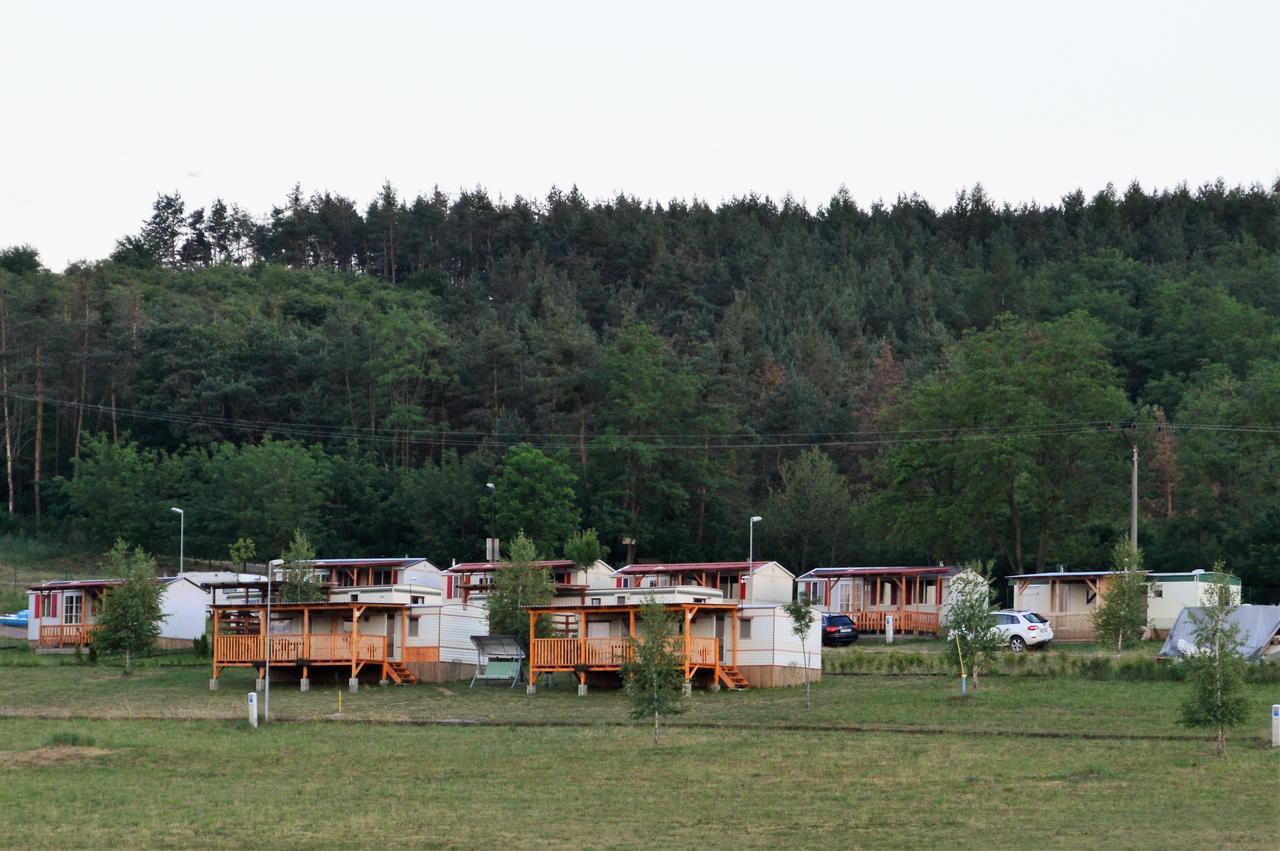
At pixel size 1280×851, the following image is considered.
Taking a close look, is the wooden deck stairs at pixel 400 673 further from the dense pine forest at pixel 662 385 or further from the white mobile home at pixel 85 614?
the dense pine forest at pixel 662 385

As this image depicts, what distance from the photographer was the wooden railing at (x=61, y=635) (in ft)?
224

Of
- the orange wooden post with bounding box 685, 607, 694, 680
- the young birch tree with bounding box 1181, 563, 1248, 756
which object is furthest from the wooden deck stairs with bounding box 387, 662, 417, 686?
the young birch tree with bounding box 1181, 563, 1248, 756

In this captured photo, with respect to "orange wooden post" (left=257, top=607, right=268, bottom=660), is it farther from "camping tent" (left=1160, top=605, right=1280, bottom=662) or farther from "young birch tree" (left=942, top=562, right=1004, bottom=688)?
"camping tent" (left=1160, top=605, right=1280, bottom=662)

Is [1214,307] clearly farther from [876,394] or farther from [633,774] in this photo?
[633,774]

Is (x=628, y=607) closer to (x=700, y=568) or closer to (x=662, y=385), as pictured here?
(x=700, y=568)

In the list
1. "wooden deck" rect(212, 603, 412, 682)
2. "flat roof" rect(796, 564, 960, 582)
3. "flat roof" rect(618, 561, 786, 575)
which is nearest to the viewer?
"wooden deck" rect(212, 603, 412, 682)

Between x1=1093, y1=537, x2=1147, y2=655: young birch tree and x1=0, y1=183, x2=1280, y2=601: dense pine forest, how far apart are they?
51.2ft

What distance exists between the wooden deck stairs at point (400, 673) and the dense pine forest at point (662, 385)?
89.0 ft

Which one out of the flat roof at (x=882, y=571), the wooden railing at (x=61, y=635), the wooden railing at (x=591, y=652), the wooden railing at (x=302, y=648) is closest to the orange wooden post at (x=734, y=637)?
the wooden railing at (x=591, y=652)

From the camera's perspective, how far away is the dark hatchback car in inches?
2424

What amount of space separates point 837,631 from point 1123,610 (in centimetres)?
1149

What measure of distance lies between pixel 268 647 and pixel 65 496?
61821 mm

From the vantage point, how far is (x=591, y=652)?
5053 cm

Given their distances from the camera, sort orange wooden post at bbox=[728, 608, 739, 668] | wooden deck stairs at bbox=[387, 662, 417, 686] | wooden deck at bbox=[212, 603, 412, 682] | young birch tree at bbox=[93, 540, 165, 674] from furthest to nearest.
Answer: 1. young birch tree at bbox=[93, 540, 165, 674]
2. wooden deck stairs at bbox=[387, 662, 417, 686]
3. wooden deck at bbox=[212, 603, 412, 682]
4. orange wooden post at bbox=[728, 608, 739, 668]
